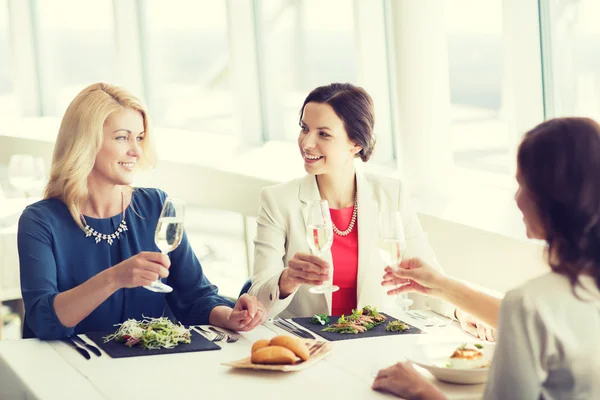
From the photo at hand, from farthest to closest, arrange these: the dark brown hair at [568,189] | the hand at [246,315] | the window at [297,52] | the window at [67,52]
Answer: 1. the window at [67,52]
2. the window at [297,52]
3. the hand at [246,315]
4. the dark brown hair at [568,189]

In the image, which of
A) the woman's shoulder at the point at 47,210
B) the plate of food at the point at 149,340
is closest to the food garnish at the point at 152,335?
the plate of food at the point at 149,340

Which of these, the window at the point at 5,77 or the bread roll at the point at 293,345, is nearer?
the bread roll at the point at 293,345

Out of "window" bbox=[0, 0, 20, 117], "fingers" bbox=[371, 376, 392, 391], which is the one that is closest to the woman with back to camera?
"fingers" bbox=[371, 376, 392, 391]

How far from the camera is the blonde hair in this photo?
274 cm

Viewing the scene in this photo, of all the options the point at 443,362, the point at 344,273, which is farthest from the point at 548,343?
the point at 344,273

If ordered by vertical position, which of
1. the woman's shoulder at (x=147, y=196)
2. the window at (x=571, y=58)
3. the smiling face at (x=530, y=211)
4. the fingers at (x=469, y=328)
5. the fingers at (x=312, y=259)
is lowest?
the fingers at (x=469, y=328)

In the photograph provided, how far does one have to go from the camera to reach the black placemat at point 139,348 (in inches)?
90.0

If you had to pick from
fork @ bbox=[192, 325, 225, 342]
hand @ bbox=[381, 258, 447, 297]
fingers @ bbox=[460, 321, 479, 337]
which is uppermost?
hand @ bbox=[381, 258, 447, 297]

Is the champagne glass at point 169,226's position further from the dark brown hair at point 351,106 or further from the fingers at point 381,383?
the dark brown hair at point 351,106

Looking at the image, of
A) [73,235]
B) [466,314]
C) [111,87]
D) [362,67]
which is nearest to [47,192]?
[73,235]

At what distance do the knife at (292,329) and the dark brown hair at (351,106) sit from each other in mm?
851

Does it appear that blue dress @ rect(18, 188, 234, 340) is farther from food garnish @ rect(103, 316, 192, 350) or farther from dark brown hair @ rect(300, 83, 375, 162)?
dark brown hair @ rect(300, 83, 375, 162)

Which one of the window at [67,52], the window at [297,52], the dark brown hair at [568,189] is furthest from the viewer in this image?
the window at [67,52]

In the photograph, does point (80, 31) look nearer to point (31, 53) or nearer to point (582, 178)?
point (31, 53)
